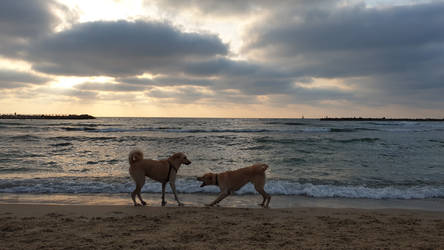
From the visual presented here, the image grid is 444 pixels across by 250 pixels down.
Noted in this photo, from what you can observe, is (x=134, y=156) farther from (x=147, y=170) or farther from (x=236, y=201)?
(x=236, y=201)

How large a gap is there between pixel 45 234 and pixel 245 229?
2.97 meters

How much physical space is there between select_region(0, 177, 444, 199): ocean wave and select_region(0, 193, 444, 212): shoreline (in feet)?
0.95

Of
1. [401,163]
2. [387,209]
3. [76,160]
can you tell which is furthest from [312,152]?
[76,160]

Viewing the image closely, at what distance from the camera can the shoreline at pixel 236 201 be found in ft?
20.1

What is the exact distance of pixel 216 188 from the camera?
25.1 ft

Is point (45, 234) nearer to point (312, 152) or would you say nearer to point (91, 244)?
point (91, 244)

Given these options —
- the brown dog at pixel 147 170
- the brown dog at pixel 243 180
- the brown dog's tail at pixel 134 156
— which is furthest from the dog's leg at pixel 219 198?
the brown dog's tail at pixel 134 156

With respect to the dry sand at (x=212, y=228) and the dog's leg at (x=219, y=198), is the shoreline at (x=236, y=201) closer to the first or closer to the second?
the dog's leg at (x=219, y=198)

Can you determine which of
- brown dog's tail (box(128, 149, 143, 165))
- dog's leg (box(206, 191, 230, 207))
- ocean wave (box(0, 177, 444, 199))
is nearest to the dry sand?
dog's leg (box(206, 191, 230, 207))

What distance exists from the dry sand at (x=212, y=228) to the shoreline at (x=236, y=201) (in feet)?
1.55

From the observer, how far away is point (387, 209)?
591 cm

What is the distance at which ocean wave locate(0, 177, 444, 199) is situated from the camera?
23.5ft

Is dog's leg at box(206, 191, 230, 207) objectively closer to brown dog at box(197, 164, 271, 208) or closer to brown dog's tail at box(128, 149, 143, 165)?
brown dog at box(197, 164, 271, 208)

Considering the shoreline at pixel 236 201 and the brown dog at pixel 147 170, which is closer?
the brown dog at pixel 147 170
